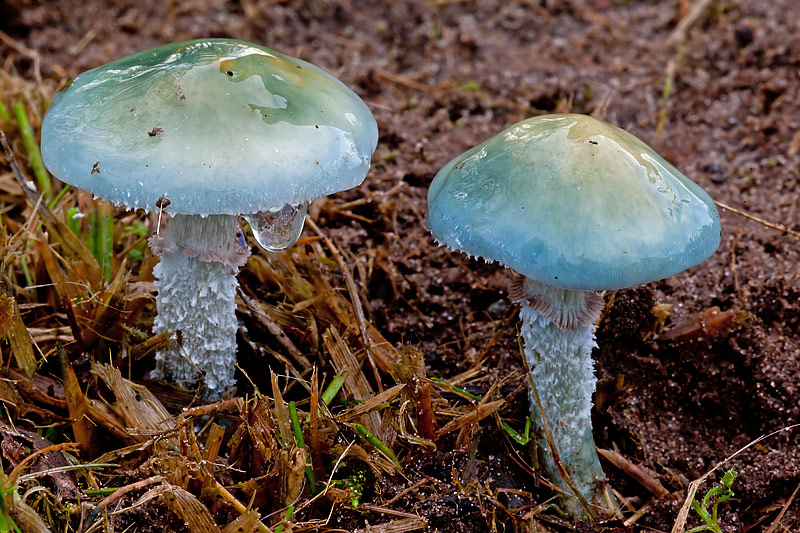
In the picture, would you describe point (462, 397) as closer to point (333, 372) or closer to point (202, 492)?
point (333, 372)

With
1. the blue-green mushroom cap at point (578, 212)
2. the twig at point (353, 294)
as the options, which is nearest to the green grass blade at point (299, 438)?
the twig at point (353, 294)

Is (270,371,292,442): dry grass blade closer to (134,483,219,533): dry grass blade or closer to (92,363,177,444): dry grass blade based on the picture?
(134,483,219,533): dry grass blade

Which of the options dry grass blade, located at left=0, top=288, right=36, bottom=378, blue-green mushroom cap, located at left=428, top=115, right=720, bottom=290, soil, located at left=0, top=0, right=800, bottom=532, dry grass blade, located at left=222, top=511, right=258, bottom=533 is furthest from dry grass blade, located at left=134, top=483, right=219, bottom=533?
blue-green mushroom cap, located at left=428, top=115, right=720, bottom=290

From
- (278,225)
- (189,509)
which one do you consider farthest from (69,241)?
(189,509)

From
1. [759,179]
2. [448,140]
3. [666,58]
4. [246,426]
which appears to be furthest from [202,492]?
[666,58]

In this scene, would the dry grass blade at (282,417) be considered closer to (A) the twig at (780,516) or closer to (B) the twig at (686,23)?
(A) the twig at (780,516)

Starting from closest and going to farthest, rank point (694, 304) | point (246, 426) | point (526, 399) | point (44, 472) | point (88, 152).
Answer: point (88, 152) → point (44, 472) → point (246, 426) → point (526, 399) → point (694, 304)
